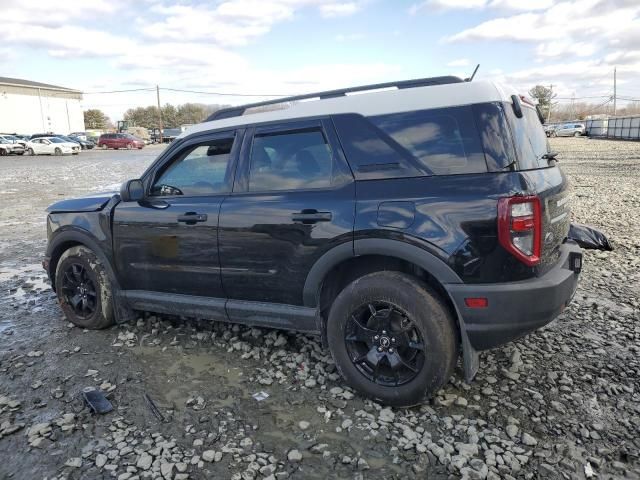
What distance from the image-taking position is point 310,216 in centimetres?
341

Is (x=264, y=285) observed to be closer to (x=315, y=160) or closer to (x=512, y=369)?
(x=315, y=160)

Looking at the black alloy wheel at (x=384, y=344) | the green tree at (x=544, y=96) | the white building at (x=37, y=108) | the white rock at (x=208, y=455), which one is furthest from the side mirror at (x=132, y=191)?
the green tree at (x=544, y=96)

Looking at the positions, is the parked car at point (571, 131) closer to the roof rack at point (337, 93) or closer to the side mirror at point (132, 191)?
the roof rack at point (337, 93)

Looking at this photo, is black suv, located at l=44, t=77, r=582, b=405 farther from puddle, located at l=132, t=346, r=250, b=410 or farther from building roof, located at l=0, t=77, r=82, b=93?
building roof, located at l=0, t=77, r=82, b=93

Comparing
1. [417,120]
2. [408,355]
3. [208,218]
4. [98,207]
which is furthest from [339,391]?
[98,207]

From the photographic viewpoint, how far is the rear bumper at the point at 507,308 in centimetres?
292

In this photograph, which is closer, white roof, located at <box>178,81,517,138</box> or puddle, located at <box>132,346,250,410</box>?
white roof, located at <box>178,81,517,138</box>

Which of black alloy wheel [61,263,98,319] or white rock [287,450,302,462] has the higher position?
black alloy wheel [61,263,98,319]

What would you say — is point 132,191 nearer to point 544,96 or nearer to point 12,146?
point 12,146

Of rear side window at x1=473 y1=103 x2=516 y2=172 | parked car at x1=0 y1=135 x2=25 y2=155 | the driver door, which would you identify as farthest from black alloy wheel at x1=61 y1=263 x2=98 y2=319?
parked car at x1=0 y1=135 x2=25 y2=155

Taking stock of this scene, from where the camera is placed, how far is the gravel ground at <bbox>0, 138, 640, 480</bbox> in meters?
2.75

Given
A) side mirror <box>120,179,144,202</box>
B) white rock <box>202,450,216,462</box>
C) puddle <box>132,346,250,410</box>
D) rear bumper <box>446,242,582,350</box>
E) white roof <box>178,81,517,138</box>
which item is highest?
white roof <box>178,81,517,138</box>

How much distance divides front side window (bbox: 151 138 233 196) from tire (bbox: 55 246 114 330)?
3.22 feet

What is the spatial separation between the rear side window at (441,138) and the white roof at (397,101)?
0.19 ft
